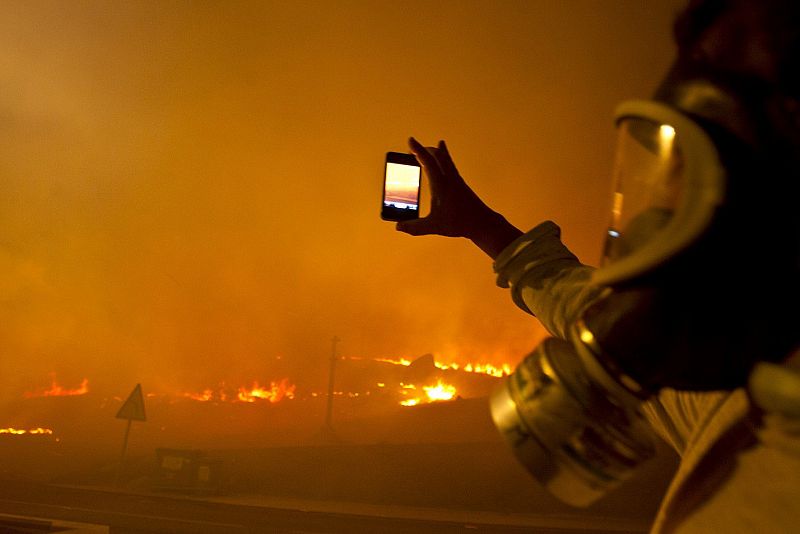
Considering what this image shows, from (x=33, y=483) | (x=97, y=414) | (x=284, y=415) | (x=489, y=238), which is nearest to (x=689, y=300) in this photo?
(x=489, y=238)

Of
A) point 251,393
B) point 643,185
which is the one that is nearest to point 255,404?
point 251,393

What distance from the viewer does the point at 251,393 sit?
33938 millimetres

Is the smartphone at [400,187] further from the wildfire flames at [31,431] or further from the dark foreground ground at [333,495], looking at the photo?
the wildfire flames at [31,431]

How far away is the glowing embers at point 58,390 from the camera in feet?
118

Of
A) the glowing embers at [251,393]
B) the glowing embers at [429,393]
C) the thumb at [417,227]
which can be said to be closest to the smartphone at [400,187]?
the thumb at [417,227]

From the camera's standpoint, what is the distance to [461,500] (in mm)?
13570

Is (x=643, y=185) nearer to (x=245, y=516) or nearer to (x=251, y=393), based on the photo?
(x=245, y=516)

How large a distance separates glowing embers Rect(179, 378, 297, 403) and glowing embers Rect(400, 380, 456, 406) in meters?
7.36

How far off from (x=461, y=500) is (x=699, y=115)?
46.8 ft

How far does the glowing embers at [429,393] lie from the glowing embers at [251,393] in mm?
7359

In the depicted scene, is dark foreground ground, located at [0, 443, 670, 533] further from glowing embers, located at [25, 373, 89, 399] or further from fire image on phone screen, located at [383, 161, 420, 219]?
glowing embers, located at [25, 373, 89, 399]

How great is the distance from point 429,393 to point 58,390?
82.0ft

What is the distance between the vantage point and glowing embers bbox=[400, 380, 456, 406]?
29141 mm

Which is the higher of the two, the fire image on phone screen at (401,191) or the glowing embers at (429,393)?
the glowing embers at (429,393)
